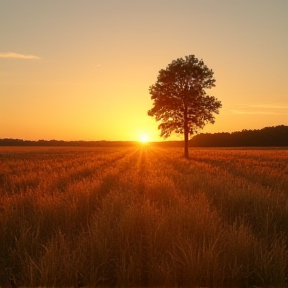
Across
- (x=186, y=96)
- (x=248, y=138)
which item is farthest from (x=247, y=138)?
(x=186, y=96)

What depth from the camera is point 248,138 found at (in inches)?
4151

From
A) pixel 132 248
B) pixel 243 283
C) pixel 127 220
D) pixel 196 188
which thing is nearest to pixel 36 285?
pixel 132 248

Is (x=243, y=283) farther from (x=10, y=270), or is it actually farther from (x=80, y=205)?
(x=80, y=205)

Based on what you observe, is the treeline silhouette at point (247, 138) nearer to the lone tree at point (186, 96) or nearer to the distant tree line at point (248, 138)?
the distant tree line at point (248, 138)

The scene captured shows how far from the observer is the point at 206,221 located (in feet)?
18.6

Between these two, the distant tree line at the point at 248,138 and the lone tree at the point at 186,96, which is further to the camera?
the distant tree line at the point at 248,138

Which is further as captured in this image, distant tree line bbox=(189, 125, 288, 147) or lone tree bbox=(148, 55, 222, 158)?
distant tree line bbox=(189, 125, 288, 147)

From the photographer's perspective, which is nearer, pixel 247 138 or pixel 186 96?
pixel 186 96

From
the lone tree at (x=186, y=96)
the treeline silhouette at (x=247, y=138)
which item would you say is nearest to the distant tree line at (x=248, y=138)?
the treeline silhouette at (x=247, y=138)

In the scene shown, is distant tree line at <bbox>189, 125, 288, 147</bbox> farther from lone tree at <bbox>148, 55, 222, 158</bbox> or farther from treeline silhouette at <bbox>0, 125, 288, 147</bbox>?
lone tree at <bbox>148, 55, 222, 158</bbox>

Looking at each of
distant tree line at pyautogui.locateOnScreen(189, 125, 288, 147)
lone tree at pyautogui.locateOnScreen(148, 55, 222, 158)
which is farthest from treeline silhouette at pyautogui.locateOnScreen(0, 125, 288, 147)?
lone tree at pyautogui.locateOnScreen(148, 55, 222, 158)

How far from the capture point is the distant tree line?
99.8m

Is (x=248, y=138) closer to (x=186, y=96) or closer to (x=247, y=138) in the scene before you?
(x=247, y=138)

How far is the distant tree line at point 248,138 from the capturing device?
9981 cm
